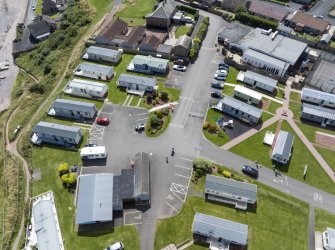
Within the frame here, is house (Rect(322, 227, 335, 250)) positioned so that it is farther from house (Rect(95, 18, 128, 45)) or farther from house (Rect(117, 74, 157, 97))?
house (Rect(95, 18, 128, 45))

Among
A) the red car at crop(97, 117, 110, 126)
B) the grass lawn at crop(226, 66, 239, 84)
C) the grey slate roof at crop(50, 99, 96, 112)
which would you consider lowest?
the red car at crop(97, 117, 110, 126)

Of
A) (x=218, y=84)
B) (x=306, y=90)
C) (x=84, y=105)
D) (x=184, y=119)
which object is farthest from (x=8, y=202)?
(x=306, y=90)

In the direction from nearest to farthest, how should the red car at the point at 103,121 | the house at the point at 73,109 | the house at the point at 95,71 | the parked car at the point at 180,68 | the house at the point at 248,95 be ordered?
the red car at the point at 103,121 < the house at the point at 73,109 < the house at the point at 248,95 < the house at the point at 95,71 < the parked car at the point at 180,68

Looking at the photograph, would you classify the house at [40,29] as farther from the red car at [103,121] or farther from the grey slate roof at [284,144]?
the grey slate roof at [284,144]

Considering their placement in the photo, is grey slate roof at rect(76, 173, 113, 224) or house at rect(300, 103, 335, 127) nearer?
grey slate roof at rect(76, 173, 113, 224)

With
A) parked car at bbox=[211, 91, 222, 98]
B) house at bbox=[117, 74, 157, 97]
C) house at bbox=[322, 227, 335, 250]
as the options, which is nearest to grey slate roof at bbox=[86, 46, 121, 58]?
house at bbox=[117, 74, 157, 97]

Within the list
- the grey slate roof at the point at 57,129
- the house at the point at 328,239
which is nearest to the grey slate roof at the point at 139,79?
the grey slate roof at the point at 57,129
